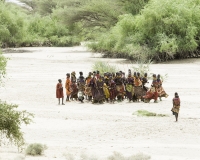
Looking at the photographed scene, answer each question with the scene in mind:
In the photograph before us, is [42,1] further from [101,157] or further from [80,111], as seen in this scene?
[101,157]

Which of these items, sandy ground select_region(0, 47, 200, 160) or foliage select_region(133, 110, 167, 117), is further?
foliage select_region(133, 110, 167, 117)

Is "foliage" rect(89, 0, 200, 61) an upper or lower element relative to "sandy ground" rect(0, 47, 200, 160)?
upper

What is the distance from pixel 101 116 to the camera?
55.0 ft

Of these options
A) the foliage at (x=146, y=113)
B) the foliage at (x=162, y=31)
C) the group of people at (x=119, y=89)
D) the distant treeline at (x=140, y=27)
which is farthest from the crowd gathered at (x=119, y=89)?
the foliage at (x=162, y=31)

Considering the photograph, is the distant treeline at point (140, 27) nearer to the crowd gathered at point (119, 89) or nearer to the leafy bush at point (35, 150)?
the crowd gathered at point (119, 89)

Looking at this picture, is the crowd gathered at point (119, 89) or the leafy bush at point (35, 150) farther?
the crowd gathered at point (119, 89)

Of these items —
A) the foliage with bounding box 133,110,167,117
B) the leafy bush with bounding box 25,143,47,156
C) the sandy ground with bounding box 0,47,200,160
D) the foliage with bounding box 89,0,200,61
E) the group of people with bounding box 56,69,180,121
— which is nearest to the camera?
the leafy bush with bounding box 25,143,47,156

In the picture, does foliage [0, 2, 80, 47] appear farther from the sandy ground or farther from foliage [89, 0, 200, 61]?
the sandy ground

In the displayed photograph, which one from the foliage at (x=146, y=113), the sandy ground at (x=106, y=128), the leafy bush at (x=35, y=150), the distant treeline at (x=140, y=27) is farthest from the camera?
the distant treeline at (x=140, y=27)

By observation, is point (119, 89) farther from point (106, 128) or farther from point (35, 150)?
point (35, 150)

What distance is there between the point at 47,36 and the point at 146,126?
55787 mm

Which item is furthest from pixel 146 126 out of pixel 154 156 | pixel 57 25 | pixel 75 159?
pixel 57 25

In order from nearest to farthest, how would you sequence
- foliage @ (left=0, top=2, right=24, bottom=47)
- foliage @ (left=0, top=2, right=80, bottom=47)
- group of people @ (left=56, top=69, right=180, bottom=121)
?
group of people @ (left=56, top=69, right=180, bottom=121), foliage @ (left=0, top=2, right=24, bottom=47), foliage @ (left=0, top=2, right=80, bottom=47)

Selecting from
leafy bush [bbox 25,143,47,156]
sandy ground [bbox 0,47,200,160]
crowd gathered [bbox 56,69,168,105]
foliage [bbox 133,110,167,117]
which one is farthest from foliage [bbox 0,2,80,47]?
leafy bush [bbox 25,143,47,156]
